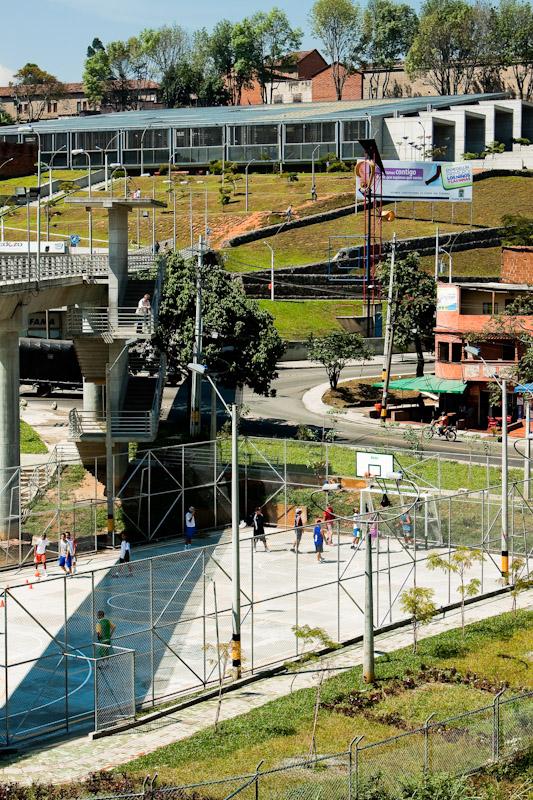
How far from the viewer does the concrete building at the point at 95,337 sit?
55812mm

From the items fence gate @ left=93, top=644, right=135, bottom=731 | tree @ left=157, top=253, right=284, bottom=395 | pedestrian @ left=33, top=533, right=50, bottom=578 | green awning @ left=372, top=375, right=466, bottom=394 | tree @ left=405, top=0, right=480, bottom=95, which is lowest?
pedestrian @ left=33, top=533, right=50, bottom=578

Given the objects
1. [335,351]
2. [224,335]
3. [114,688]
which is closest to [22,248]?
[335,351]

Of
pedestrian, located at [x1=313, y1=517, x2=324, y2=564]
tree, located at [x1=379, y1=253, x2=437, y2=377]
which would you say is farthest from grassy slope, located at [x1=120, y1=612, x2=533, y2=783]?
tree, located at [x1=379, y1=253, x2=437, y2=377]

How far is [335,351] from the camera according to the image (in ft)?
276

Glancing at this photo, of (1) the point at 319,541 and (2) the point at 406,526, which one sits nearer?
(2) the point at 406,526

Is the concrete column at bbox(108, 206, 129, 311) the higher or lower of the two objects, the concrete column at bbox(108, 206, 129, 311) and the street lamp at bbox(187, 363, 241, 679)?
the higher

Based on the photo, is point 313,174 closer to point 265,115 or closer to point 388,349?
point 265,115

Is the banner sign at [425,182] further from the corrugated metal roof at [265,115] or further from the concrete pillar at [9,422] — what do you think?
the concrete pillar at [9,422]

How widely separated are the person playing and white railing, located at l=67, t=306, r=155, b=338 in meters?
14.5

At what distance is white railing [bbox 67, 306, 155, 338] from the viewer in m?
63.4

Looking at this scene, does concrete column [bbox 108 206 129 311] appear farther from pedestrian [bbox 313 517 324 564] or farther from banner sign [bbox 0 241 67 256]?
banner sign [bbox 0 241 67 256]

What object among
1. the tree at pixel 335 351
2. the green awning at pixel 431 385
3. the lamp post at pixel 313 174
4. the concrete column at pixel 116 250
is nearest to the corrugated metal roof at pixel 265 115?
the lamp post at pixel 313 174

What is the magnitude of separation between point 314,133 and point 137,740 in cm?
13215

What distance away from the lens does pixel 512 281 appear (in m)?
85.9
